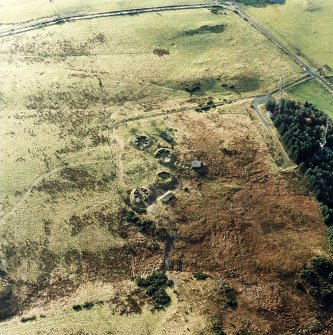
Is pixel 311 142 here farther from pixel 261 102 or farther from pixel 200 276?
pixel 200 276

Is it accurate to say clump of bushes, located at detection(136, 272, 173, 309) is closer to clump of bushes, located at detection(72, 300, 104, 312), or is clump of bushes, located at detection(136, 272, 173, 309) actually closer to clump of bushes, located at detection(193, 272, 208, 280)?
clump of bushes, located at detection(193, 272, 208, 280)

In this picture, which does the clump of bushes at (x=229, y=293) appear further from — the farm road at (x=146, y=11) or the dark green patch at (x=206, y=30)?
the dark green patch at (x=206, y=30)

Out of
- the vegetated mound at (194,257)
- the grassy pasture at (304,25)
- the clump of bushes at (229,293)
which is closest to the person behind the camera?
the vegetated mound at (194,257)

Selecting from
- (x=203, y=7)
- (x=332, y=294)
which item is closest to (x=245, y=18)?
(x=203, y=7)

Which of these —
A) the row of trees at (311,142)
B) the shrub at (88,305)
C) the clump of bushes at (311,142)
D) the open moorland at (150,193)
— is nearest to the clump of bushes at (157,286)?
the open moorland at (150,193)

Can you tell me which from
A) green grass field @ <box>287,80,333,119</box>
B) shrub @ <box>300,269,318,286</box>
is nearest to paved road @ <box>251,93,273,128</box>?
green grass field @ <box>287,80,333,119</box>

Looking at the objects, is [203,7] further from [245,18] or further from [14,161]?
[14,161]

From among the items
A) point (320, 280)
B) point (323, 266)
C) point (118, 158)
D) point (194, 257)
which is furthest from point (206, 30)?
point (320, 280)
